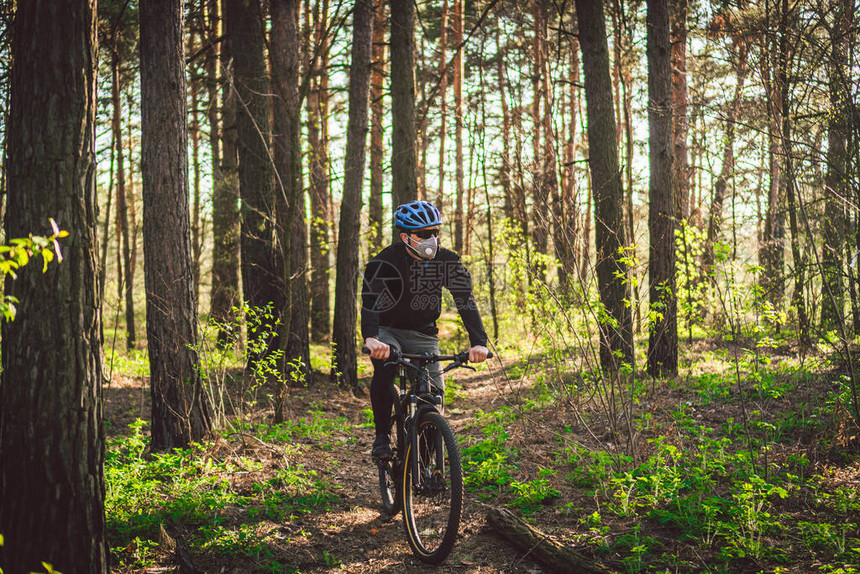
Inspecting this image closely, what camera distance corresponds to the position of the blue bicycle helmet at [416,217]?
14.0 ft

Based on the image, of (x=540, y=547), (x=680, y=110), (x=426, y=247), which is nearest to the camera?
(x=540, y=547)

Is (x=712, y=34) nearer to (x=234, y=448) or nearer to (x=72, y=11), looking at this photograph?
(x=72, y=11)

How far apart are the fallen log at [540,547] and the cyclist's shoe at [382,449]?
93cm

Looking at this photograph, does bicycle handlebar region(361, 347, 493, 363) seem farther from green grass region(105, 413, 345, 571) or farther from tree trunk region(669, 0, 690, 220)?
tree trunk region(669, 0, 690, 220)

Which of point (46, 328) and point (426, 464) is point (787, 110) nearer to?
point (426, 464)

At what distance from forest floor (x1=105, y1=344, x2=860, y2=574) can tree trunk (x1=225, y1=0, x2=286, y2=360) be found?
10.6ft

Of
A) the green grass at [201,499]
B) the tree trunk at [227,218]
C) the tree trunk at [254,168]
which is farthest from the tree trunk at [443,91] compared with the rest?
the green grass at [201,499]

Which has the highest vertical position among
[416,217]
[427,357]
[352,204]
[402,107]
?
[402,107]

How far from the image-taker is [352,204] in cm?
1044

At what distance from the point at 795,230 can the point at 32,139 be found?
1118 cm

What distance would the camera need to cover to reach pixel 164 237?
5.80 m

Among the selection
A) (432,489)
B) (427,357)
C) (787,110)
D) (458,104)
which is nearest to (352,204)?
(787,110)

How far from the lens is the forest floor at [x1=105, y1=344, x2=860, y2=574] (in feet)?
11.9

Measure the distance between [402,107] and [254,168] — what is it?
2.77 meters
